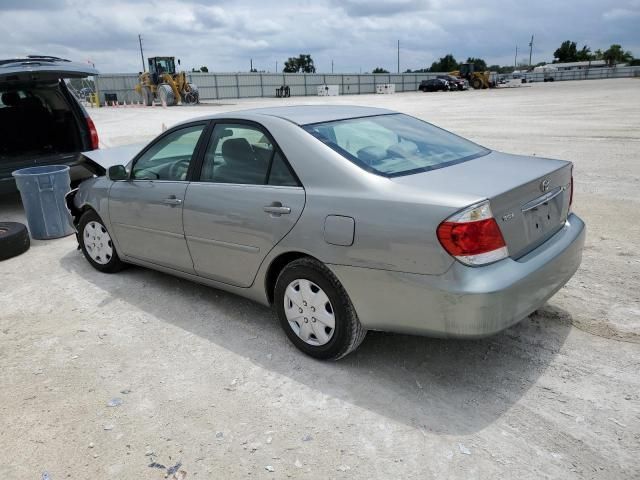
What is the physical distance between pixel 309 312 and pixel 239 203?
0.88m

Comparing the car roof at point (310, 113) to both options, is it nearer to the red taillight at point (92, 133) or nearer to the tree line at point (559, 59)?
the red taillight at point (92, 133)

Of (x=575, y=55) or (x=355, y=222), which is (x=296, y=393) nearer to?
(x=355, y=222)

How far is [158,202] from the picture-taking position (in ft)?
13.6

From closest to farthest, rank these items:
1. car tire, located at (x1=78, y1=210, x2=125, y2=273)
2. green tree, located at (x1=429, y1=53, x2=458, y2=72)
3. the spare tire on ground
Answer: car tire, located at (x1=78, y1=210, x2=125, y2=273) < the spare tire on ground < green tree, located at (x1=429, y1=53, x2=458, y2=72)

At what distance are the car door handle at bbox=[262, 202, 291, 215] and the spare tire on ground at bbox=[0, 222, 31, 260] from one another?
3.80 meters

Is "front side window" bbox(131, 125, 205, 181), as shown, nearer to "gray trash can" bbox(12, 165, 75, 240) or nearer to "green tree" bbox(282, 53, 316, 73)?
"gray trash can" bbox(12, 165, 75, 240)

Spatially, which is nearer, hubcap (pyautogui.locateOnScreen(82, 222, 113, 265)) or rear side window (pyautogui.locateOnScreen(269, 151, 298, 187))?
rear side window (pyautogui.locateOnScreen(269, 151, 298, 187))

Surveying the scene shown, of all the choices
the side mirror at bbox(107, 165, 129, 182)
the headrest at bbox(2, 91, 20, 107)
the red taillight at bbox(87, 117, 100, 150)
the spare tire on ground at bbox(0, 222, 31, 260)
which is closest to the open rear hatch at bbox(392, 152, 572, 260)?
the side mirror at bbox(107, 165, 129, 182)

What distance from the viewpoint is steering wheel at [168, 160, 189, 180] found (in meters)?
4.04

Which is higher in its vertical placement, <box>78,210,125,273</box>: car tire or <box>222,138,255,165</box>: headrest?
<box>222,138,255,165</box>: headrest

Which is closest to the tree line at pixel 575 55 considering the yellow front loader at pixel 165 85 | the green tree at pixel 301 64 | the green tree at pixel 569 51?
the green tree at pixel 569 51

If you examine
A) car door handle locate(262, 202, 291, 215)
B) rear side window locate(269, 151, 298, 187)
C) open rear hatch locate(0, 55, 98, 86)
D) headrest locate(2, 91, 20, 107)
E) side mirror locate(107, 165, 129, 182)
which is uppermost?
open rear hatch locate(0, 55, 98, 86)

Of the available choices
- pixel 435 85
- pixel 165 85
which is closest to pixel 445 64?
pixel 435 85

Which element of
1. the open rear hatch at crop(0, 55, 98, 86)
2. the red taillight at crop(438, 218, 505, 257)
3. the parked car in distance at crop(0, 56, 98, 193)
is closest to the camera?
the red taillight at crop(438, 218, 505, 257)
